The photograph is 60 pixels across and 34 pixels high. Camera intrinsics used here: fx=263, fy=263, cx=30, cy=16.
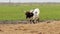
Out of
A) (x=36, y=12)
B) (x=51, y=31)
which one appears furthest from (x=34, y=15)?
(x=51, y=31)

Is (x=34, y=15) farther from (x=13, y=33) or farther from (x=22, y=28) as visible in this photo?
(x=13, y=33)

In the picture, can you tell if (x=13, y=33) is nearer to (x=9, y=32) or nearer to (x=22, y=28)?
(x=9, y=32)

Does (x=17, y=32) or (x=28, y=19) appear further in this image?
(x=28, y=19)

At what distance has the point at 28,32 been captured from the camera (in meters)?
16.5

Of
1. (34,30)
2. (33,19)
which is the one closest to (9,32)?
(34,30)

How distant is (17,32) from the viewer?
16.3 metres

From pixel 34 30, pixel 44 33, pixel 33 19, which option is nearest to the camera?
pixel 44 33

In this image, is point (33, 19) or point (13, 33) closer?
point (13, 33)

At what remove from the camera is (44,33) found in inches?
624

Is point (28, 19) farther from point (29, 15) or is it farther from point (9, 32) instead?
point (9, 32)

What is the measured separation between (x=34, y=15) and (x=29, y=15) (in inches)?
20.6

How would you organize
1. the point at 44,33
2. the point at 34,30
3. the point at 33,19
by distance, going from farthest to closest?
the point at 33,19, the point at 34,30, the point at 44,33

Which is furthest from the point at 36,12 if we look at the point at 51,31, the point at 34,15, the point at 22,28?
the point at 51,31

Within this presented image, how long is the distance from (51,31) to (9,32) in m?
2.64
